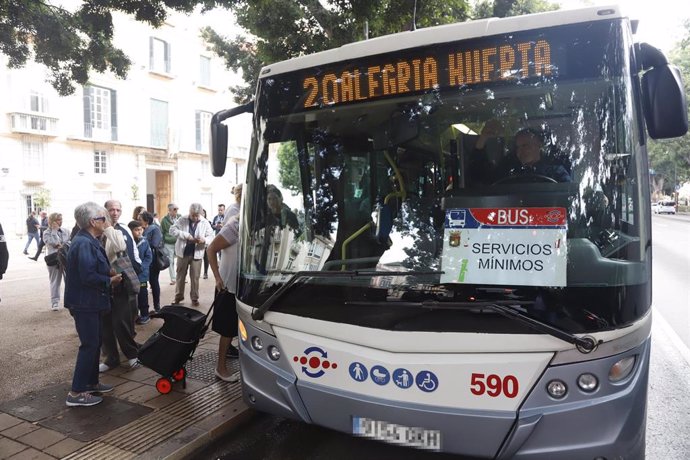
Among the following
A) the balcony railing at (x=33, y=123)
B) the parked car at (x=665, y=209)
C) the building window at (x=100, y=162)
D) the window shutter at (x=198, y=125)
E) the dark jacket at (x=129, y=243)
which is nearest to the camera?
the dark jacket at (x=129, y=243)

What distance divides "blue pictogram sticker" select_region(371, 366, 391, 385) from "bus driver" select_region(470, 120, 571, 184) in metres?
1.24

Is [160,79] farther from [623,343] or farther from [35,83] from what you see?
[623,343]

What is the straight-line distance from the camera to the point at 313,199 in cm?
343

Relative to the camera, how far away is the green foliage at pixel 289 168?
138 inches

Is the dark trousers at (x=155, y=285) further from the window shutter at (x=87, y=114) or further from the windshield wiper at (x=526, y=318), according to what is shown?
the window shutter at (x=87, y=114)

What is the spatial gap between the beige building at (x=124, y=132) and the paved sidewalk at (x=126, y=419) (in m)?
17.1

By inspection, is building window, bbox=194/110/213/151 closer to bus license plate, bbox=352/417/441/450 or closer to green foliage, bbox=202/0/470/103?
green foliage, bbox=202/0/470/103

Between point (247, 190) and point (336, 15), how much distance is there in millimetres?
5801

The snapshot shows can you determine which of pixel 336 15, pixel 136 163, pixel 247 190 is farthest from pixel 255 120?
pixel 136 163

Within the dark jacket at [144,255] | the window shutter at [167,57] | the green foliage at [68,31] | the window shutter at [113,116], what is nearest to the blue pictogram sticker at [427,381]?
the dark jacket at [144,255]

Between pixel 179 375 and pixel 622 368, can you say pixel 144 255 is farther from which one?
pixel 622 368

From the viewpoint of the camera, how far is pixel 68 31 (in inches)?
308

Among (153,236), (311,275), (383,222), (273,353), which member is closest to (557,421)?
(383,222)

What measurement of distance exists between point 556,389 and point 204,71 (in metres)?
35.6
